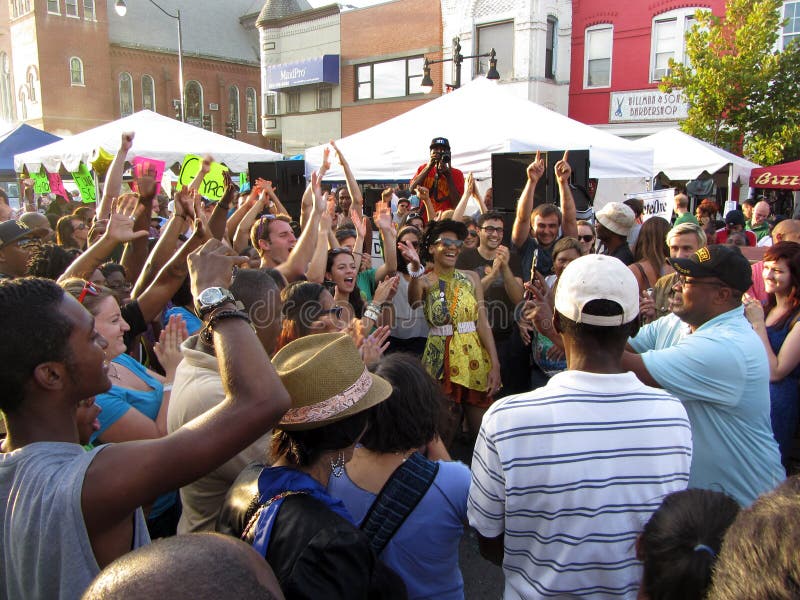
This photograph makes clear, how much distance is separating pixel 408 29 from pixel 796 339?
24.2 metres

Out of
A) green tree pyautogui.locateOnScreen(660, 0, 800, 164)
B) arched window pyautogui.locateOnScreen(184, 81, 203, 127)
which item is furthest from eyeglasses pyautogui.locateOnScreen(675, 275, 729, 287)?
arched window pyautogui.locateOnScreen(184, 81, 203, 127)

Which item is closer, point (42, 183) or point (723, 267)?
point (723, 267)

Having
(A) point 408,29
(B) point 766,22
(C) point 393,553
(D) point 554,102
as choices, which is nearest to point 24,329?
(C) point 393,553

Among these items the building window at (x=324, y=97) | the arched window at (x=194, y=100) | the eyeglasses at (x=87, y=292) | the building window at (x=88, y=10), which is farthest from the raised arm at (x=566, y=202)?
the building window at (x=88, y=10)

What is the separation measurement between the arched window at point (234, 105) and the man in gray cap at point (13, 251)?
42038 mm

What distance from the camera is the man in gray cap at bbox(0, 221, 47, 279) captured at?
155 inches

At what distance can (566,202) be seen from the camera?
5242 millimetres

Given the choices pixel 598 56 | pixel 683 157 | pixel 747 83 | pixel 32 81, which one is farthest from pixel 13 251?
pixel 32 81

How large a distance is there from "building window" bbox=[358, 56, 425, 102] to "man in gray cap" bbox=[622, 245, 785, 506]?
78.0 ft

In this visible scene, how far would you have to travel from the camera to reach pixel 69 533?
1230 millimetres

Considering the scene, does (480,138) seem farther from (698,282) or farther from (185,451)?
(185,451)

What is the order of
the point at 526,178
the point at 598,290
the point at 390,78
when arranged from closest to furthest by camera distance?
the point at 598,290, the point at 526,178, the point at 390,78

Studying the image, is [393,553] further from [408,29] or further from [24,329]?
[408,29]

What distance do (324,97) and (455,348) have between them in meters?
26.7
